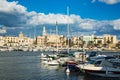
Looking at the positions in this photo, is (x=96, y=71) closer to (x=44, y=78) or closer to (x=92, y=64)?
(x=92, y=64)

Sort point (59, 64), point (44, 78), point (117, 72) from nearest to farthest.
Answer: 1. point (117, 72)
2. point (44, 78)
3. point (59, 64)

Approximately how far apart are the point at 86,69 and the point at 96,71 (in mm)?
2142

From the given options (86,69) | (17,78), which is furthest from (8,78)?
(86,69)

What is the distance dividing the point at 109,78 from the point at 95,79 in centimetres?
236

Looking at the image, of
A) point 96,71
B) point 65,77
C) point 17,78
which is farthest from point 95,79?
point 17,78

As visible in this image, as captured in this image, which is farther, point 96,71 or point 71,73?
point 71,73

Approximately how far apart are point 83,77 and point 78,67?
4.43 meters

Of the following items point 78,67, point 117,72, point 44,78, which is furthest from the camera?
point 78,67

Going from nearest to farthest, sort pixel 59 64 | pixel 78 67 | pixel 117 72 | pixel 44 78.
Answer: pixel 117 72 → pixel 44 78 → pixel 78 67 → pixel 59 64

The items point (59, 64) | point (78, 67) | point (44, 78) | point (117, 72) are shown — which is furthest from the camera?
point (59, 64)

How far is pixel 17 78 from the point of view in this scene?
50.7 metres

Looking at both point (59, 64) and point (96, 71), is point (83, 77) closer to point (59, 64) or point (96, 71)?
point (96, 71)

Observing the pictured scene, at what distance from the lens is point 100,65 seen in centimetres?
4862

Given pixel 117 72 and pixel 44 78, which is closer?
pixel 117 72
